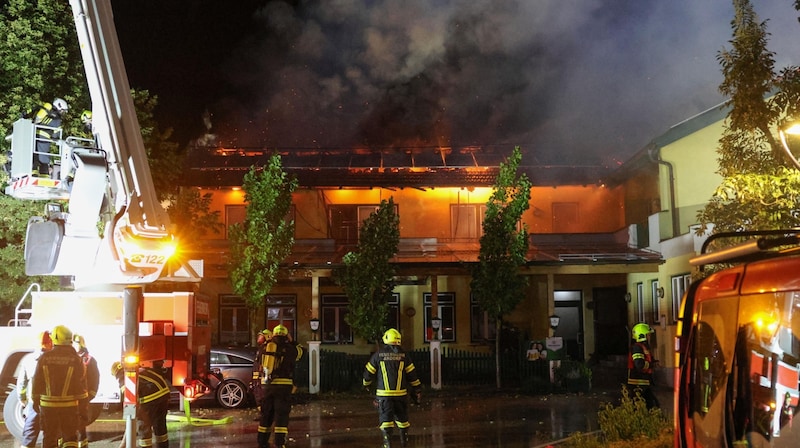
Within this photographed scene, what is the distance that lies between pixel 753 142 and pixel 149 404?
7848mm

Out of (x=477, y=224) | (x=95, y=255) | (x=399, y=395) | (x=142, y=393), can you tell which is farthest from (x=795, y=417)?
(x=477, y=224)

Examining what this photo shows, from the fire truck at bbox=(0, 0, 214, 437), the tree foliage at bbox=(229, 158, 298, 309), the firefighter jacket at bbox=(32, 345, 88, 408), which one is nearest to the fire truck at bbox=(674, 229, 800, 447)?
the fire truck at bbox=(0, 0, 214, 437)

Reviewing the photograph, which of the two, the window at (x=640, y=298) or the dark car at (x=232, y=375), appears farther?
the window at (x=640, y=298)

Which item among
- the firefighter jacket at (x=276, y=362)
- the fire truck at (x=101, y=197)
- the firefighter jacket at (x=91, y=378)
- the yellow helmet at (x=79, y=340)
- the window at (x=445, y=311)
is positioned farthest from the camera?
the window at (x=445, y=311)

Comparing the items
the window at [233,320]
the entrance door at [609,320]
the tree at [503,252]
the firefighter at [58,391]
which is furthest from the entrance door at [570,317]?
the firefighter at [58,391]

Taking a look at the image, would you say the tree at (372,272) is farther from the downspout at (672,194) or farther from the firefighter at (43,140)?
the firefighter at (43,140)

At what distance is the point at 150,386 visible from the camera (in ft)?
28.2

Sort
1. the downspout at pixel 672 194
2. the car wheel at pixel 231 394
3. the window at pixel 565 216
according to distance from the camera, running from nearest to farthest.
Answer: the car wheel at pixel 231 394
the downspout at pixel 672 194
the window at pixel 565 216

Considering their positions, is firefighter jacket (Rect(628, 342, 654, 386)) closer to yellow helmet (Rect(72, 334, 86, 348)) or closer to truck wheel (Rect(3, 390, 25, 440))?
yellow helmet (Rect(72, 334, 86, 348))

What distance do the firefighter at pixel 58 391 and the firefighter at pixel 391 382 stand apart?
3326 mm

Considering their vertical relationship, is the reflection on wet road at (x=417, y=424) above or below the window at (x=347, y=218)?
below

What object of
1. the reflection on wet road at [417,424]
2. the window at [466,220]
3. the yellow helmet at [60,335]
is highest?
the window at [466,220]

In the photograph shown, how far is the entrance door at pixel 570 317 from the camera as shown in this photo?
23203 mm

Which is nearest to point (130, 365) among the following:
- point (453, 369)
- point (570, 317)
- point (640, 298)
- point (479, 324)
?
point (453, 369)
